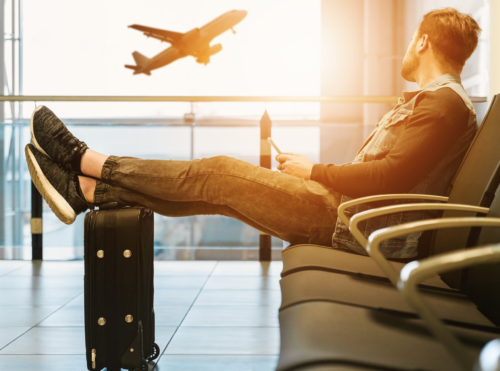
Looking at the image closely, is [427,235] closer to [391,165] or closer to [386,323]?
[391,165]

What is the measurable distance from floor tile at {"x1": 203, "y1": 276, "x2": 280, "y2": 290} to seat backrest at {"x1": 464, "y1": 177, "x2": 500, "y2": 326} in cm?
159

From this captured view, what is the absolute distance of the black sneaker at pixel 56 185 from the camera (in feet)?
5.12

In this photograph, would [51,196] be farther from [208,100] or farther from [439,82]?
[208,100]

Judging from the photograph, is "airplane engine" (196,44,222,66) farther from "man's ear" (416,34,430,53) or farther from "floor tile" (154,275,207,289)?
"man's ear" (416,34,430,53)

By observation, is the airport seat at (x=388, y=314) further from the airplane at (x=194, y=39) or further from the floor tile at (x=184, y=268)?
the airplane at (x=194, y=39)

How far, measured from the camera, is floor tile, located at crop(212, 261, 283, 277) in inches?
117

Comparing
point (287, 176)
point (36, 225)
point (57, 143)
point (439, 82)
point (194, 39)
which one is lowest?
point (36, 225)

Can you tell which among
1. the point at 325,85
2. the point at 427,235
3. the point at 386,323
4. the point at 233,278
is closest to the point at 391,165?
the point at 427,235

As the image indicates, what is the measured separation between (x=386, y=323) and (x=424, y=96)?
0.90 metres

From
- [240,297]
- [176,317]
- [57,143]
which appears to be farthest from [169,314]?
[57,143]

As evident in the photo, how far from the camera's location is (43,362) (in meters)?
1.61

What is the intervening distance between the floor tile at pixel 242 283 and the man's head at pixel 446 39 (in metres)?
1.39

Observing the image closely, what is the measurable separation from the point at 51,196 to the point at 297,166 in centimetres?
78

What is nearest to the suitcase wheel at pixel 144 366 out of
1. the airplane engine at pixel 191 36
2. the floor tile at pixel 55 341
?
the floor tile at pixel 55 341
